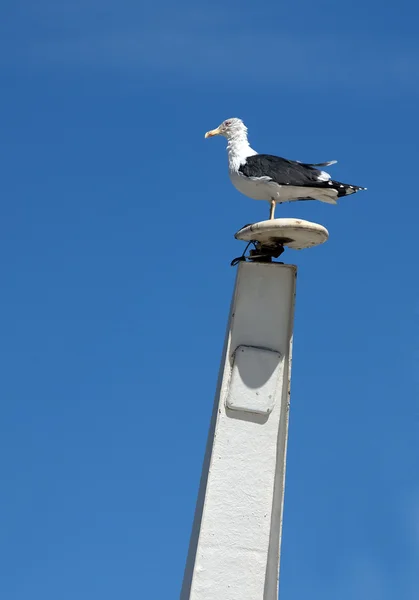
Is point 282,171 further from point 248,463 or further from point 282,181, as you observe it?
point 248,463

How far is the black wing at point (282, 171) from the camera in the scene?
7.95 meters

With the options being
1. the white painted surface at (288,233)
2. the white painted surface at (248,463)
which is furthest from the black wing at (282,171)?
the white painted surface at (248,463)

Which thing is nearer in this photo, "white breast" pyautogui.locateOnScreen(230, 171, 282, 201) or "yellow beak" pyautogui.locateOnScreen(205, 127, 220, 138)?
"white breast" pyautogui.locateOnScreen(230, 171, 282, 201)

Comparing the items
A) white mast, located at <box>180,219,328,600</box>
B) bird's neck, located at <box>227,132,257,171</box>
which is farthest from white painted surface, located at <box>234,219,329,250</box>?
bird's neck, located at <box>227,132,257,171</box>

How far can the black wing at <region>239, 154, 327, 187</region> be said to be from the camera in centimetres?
795

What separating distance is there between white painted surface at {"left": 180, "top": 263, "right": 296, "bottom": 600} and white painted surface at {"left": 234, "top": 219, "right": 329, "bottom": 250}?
202 mm

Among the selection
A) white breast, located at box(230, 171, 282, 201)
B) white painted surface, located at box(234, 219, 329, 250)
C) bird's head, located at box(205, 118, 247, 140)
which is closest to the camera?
white painted surface, located at box(234, 219, 329, 250)

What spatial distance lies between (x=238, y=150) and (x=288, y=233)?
241cm

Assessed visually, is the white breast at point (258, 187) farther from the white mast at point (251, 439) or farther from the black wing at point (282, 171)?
the white mast at point (251, 439)

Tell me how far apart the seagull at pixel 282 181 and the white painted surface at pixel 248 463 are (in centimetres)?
128

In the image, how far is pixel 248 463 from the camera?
20.9 feet

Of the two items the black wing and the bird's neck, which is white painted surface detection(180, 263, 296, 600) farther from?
the bird's neck

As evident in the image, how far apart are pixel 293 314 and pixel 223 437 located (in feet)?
3.36

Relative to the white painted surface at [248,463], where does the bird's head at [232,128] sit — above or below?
above
